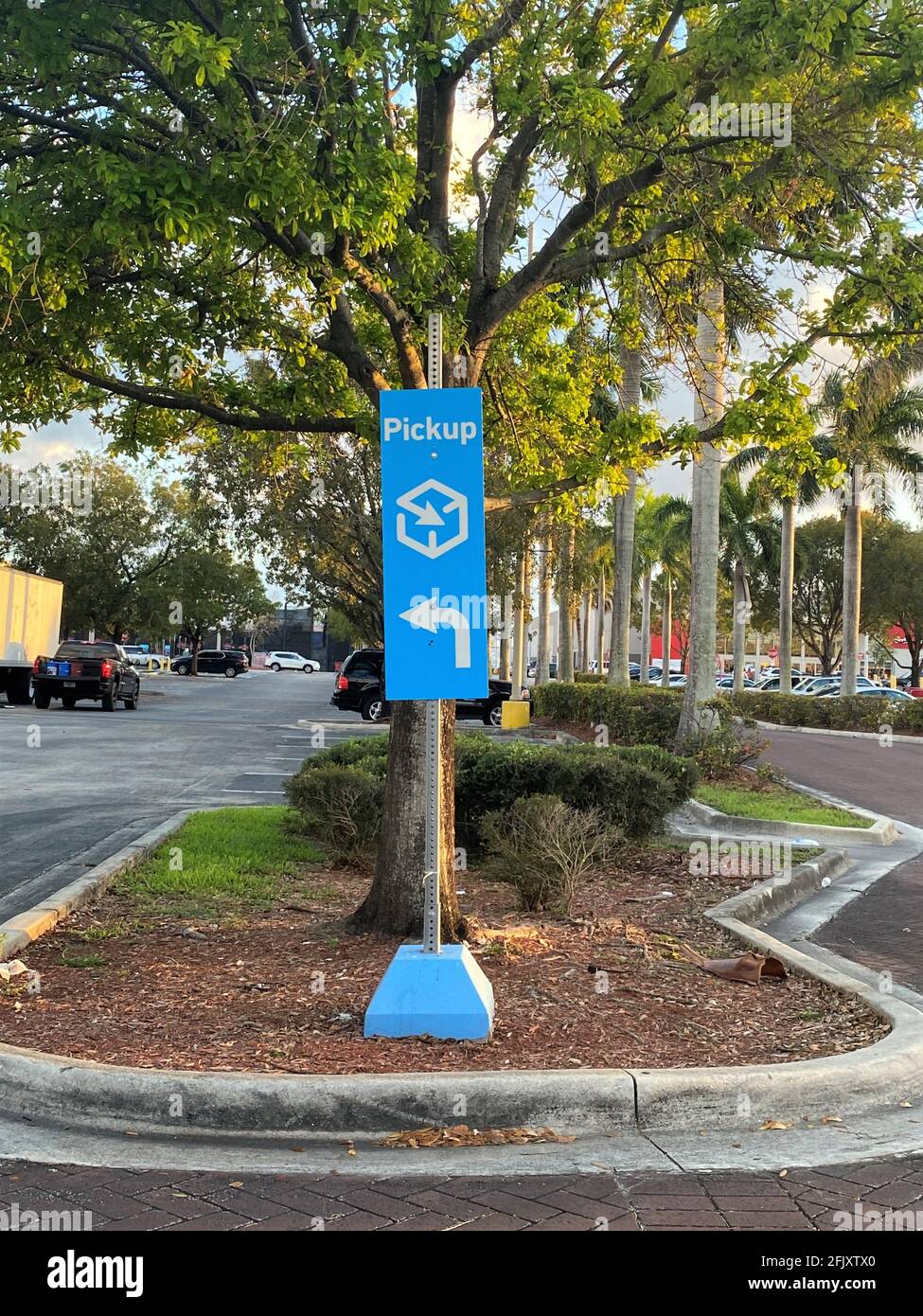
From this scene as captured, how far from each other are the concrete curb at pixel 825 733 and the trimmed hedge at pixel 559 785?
20.9 meters

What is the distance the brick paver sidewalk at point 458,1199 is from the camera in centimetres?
383

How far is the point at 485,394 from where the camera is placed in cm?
935

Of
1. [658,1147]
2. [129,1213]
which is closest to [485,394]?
[658,1147]

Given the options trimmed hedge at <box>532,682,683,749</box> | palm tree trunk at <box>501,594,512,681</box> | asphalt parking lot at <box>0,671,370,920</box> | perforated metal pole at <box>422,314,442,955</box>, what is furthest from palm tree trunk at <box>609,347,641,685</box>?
perforated metal pole at <box>422,314,442,955</box>

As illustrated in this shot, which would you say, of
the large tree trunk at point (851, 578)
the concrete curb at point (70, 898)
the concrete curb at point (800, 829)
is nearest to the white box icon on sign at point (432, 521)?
the concrete curb at point (70, 898)

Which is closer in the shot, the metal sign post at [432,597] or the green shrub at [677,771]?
the metal sign post at [432,597]

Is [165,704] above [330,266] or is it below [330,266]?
below

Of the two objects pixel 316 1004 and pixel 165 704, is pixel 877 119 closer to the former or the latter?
pixel 316 1004

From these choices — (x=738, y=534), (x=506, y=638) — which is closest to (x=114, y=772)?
(x=506, y=638)

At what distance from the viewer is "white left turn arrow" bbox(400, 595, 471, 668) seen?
221 inches

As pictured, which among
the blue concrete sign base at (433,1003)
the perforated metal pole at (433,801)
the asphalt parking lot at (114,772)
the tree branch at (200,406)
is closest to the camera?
the blue concrete sign base at (433,1003)

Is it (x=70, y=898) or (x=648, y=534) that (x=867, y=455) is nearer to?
(x=648, y=534)

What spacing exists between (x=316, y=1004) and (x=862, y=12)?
6.04m

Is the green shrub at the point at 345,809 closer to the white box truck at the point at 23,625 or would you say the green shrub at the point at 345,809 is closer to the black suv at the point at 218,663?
the white box truck at the point at 23,625
